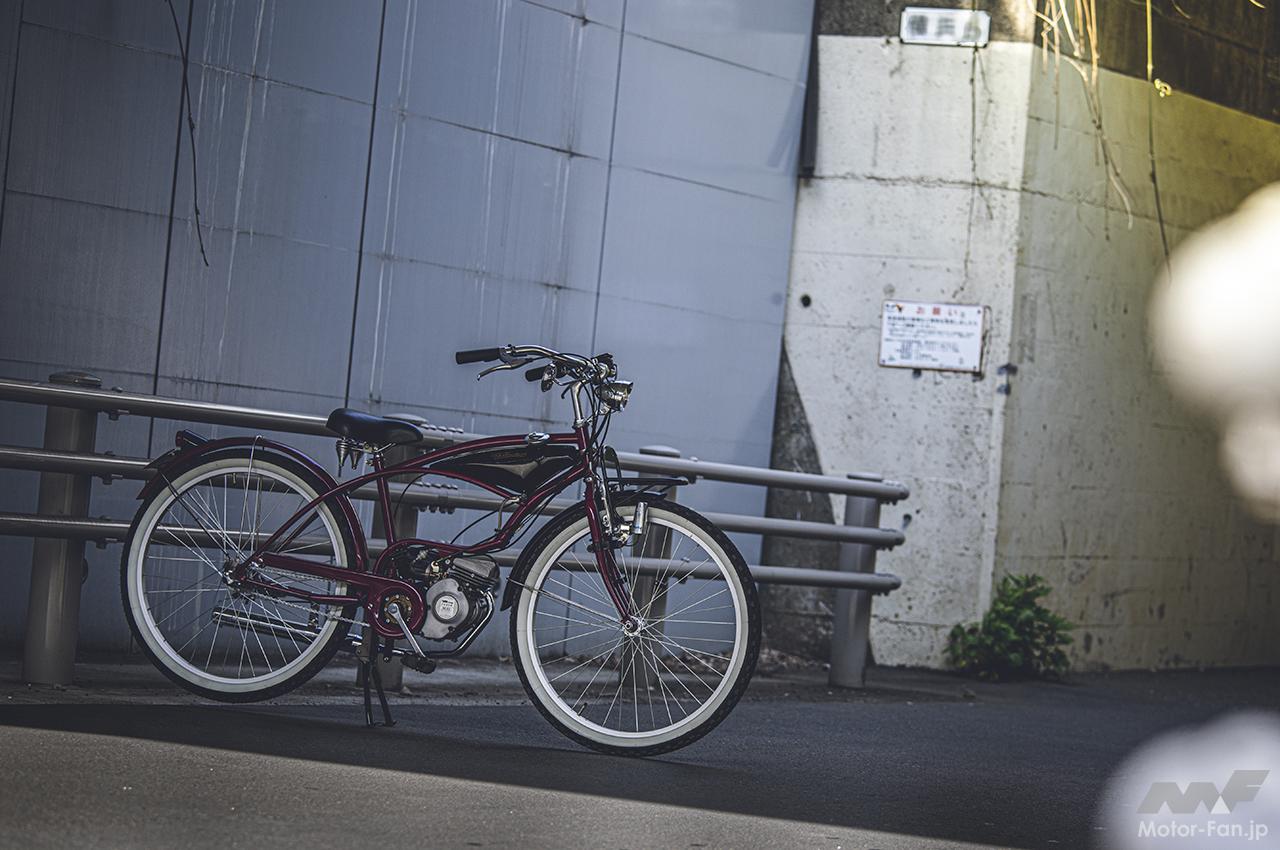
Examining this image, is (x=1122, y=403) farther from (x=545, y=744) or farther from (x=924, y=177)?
(x=545, y=744)

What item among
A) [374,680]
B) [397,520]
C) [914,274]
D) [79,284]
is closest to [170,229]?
[79,284]

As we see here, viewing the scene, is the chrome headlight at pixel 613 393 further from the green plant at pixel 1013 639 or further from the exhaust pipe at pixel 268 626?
the green plant at pixel 1013 639

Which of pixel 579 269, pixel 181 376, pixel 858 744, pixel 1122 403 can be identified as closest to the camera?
pixel 858 744

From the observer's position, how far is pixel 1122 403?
1045 centimetres

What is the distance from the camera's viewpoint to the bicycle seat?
17.0ft

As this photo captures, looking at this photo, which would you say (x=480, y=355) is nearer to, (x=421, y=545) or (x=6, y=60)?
(x=421, y=545)

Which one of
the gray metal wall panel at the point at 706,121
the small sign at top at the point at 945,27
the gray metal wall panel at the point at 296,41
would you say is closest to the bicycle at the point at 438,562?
the gray metal wall panel at the point at 296,41

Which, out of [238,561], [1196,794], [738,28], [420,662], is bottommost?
[1196,794]

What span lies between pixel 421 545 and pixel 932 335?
17.5 feet

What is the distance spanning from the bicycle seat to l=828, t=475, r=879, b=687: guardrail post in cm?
329

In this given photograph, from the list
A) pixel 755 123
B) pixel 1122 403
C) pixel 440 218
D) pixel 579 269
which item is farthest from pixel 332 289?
pixel 1122 403

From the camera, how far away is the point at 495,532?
5.26 m

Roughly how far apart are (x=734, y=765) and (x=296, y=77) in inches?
175

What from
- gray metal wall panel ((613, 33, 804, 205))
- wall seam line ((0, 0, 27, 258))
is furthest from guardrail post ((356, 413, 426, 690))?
gray metal wall panel ((613, 33, 804, 205))
